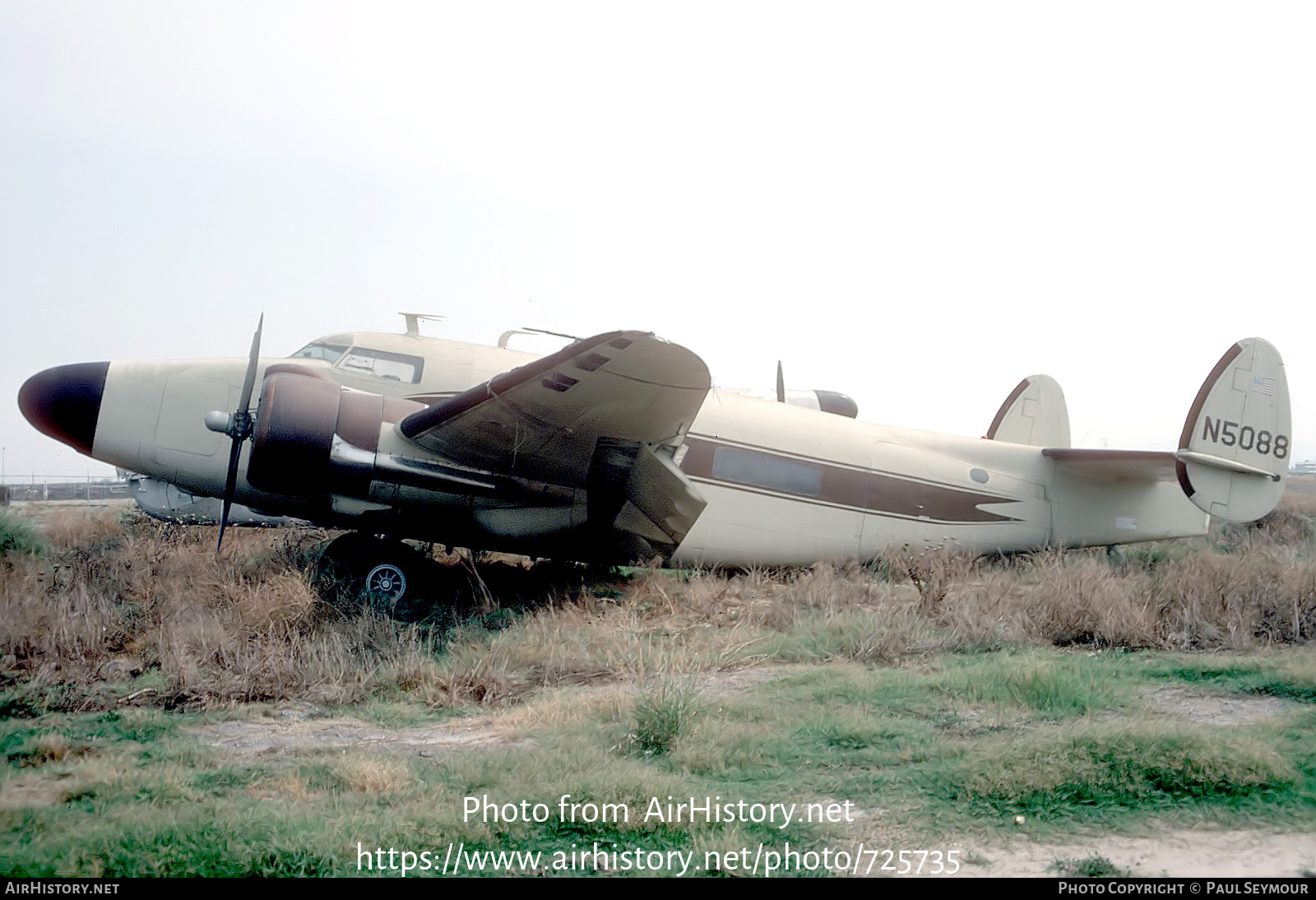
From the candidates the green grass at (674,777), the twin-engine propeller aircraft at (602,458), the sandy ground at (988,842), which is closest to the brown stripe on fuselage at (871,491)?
the twin-engine propeller aircraft at (602,458)

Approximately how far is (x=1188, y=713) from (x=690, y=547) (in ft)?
18.2

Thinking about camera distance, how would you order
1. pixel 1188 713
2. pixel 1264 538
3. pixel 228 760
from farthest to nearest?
pixel 1264 538 < pixel 1188 713 < pixel 228 760

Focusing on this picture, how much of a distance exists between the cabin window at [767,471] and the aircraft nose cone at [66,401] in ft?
21.1

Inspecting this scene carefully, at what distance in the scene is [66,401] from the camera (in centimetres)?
814

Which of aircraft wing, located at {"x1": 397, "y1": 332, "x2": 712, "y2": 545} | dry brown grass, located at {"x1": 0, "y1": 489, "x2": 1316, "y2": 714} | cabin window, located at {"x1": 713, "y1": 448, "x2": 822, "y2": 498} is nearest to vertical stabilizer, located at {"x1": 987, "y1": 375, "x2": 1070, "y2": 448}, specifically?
dry brown grass, located at {"x1": 0, "y1": 489, "x2": 1316, "y2": 714}

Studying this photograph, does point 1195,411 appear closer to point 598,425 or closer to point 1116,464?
point 1116,464

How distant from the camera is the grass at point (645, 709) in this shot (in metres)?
3.06

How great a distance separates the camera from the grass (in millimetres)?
3057

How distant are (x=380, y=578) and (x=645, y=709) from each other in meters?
4.42

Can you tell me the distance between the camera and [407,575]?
25.9 feet

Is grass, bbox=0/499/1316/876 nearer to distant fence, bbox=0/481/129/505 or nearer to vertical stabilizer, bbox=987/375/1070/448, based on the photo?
vertical stabilizer, bbox=987/375/1070/448

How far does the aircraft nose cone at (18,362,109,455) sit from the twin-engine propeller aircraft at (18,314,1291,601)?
18mm

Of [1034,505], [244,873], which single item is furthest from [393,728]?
[1034,505]

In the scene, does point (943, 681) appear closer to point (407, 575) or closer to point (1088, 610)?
point (1088, 610)
